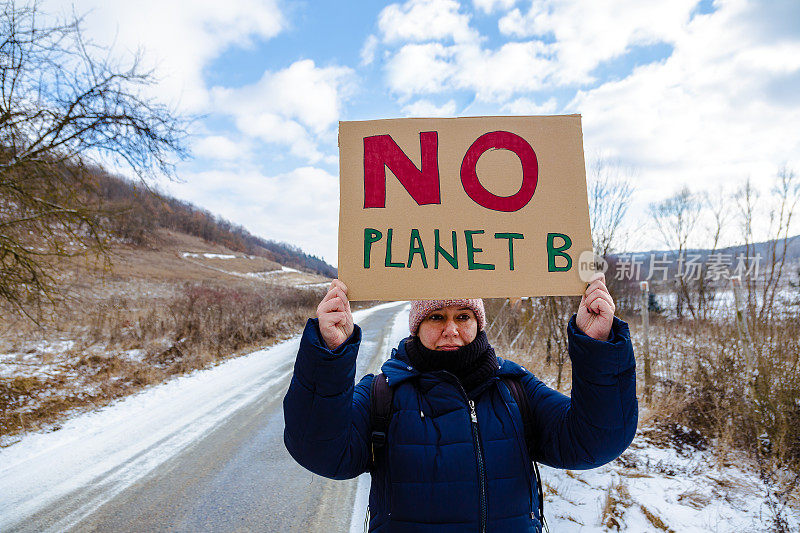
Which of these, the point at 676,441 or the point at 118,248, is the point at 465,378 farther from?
the point at 118,248

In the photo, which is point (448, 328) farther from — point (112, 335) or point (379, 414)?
point (112, 335)

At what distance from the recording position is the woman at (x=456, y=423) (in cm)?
127

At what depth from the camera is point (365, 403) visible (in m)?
1.50

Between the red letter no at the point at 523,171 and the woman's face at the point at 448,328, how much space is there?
1.49 feet

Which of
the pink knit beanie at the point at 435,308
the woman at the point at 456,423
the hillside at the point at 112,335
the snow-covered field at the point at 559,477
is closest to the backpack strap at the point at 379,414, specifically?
the woman at the point at 456,423

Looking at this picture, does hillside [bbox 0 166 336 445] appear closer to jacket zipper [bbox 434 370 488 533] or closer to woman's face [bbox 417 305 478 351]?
woman's face [bbox 417 305 478 351]

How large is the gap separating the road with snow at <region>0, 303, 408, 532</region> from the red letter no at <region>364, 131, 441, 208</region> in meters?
2.93

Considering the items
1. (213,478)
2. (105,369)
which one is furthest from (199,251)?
(213,478)

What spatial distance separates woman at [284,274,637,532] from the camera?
1273mm

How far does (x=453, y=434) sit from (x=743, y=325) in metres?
4.99

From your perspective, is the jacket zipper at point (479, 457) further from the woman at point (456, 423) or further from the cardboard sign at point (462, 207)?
the cardboard sign at point (462, 207)

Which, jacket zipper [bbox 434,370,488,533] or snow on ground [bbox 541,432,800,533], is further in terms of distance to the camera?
snow on ground [bbox 541,432,800,533]

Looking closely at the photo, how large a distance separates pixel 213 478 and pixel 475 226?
4007 mm

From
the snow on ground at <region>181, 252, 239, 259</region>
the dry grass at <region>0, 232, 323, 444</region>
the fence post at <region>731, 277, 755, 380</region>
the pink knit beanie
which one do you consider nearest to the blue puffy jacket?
the pink knit beanie
